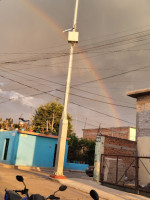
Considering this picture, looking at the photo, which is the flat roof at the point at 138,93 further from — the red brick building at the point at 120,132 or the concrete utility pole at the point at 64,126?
the red brick building at the point at 120,132

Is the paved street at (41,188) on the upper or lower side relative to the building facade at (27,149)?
lower

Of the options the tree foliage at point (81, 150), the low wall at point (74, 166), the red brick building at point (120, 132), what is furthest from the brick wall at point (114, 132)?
the low wall at point (74, 166)

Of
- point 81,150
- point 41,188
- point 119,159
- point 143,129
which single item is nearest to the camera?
point 41,188

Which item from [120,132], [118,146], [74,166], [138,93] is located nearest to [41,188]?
[118,146]

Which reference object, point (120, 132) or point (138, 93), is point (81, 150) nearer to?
point (138, 93)

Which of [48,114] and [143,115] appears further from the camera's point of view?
[48,114]

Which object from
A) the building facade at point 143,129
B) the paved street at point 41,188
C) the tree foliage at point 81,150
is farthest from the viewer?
the tree foliage at point 81,150

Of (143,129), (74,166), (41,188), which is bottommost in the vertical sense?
(74,166)

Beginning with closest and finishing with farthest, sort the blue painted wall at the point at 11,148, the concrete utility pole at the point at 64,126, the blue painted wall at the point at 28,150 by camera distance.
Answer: the concrete utility pole at the point at 64,126 < the blue painted wall at the point at 11,148 < the blue painted wall at the point at 28,150

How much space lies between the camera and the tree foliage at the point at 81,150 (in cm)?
3066

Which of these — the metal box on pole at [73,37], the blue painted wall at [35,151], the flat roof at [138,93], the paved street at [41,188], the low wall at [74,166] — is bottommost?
the low wall at [74,166]

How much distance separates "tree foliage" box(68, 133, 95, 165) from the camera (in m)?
30.7

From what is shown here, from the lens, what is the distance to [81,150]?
31.8 meters

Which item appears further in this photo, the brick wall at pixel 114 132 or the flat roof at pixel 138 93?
the brick wall at pixel 114 132
